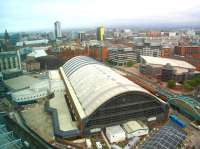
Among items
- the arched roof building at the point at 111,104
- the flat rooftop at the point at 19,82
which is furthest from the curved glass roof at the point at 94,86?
the flat rooftop at the point at 19,82

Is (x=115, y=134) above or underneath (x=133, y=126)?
underneath

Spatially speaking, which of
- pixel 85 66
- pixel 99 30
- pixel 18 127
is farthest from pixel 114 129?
pixel 99 30

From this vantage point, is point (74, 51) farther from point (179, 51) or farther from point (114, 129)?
point (114, 129)

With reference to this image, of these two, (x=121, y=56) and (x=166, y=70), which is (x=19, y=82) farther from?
(x=166, y=70)

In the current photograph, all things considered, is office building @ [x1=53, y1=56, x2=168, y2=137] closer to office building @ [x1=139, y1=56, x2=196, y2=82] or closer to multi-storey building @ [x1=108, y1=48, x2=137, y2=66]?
office building @ [x1=139, y1=56, x2=196, y2=82]

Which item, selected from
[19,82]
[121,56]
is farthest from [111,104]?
[121,56]

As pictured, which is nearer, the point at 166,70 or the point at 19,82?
the point at 166,70
